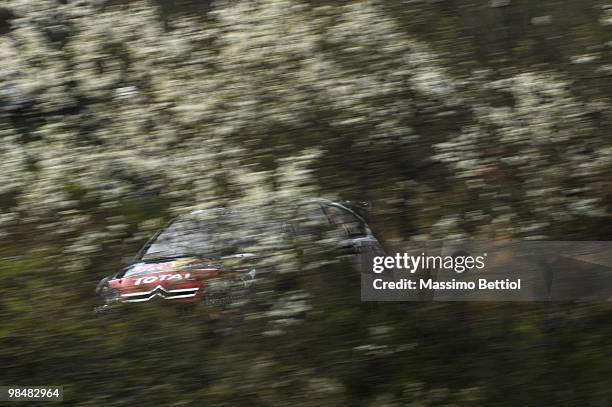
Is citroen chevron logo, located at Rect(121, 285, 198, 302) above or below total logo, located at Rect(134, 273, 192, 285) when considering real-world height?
below

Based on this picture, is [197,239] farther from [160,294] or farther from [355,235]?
[355,235]

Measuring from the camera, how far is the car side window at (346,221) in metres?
5.60

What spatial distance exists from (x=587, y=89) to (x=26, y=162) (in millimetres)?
3543

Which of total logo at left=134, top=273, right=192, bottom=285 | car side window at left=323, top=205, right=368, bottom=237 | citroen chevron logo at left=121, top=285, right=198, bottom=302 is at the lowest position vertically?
citroen chevron logo at left=121, top=285, right=198, bottom=302

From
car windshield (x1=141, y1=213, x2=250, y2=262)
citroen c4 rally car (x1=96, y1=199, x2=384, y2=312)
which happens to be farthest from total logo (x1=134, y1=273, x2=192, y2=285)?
car windshield (x1=141, y1=213, x2=250, y2=262)

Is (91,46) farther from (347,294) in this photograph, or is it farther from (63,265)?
(347,294)

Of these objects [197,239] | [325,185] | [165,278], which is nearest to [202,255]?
[197,239]

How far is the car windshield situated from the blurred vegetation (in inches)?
3.8

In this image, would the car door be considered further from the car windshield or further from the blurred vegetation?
the car windshield

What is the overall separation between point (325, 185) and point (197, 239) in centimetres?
84

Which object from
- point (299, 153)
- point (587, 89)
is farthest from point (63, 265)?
point (587, 89)

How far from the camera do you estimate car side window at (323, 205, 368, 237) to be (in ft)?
18.4

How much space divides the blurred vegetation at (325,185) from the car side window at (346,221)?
95 millimetres

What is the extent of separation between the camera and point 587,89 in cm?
577
